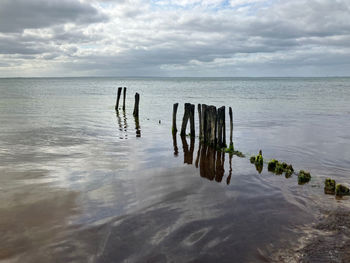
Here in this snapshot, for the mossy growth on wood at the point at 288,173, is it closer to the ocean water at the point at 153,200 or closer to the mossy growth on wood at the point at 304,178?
the ocean water at the point at 153,200

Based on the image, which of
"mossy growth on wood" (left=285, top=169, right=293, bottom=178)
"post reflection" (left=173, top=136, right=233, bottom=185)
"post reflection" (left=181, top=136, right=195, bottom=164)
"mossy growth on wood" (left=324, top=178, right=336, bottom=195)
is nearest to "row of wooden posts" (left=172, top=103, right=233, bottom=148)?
"post reflection" (left=173, top=136, right=233, bottom=185)

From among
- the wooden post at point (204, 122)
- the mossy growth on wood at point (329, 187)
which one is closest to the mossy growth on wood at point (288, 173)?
the mossy growth on wood at point (329, 187)

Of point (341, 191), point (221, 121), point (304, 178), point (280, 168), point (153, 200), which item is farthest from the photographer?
point (221, 121)

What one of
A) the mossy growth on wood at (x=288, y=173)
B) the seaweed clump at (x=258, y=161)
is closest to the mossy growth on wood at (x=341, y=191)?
the mossy growth on wood at (x=288, y=173)

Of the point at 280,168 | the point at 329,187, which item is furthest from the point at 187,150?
the point at 329,187

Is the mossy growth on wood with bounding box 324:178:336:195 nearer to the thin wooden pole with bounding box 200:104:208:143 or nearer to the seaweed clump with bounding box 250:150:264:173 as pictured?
the seaweed clump with bounding box 250:150:264:173

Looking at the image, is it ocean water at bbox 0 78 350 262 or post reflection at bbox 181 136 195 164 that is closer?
ocean water at bbox 0 78 350 262

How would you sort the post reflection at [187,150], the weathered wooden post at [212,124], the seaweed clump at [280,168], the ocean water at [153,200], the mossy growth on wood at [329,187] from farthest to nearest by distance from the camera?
the weathered wooden post at [212,124] < the post reflection at [187,150] < the seaweed clump at [280,168] < the mossy growth on wood at [329,187] < the ocean water at [153,200]

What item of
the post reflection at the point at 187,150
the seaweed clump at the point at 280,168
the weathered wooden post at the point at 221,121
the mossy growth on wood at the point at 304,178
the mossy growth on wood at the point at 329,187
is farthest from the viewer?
the weathered wooden post at the point at 221,121

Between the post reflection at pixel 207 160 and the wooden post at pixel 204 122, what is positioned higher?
the wooden post at pixel 204 122

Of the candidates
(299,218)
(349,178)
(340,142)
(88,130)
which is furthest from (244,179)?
(88,130)

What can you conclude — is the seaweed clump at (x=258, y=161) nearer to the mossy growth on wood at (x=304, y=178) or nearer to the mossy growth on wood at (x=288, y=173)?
the mossy growth on wood at (x=288, y=173)

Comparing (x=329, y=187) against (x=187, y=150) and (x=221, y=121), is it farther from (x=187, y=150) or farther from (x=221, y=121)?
(x=187, y=150)

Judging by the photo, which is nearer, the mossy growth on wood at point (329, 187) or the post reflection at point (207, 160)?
the mossy growth on wood at point (329, 187)
